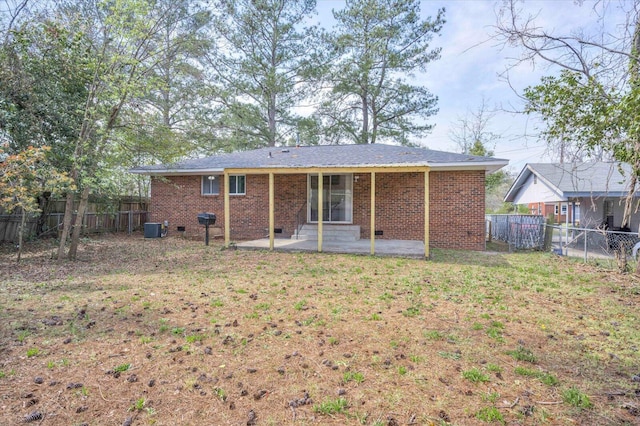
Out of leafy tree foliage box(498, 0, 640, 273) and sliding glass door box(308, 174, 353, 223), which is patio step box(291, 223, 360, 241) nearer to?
sliding glass door box(308, 174, 353, 223)

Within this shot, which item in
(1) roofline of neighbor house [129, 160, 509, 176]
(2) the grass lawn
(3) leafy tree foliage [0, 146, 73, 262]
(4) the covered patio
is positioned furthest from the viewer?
(4) the covered patio

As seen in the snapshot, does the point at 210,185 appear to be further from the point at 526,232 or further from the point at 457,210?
the point at 526,232

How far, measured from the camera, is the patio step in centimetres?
1162

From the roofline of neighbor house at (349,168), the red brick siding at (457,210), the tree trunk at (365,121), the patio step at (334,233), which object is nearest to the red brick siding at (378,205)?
the red brick siding at (457,210)

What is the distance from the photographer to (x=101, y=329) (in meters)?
3.86

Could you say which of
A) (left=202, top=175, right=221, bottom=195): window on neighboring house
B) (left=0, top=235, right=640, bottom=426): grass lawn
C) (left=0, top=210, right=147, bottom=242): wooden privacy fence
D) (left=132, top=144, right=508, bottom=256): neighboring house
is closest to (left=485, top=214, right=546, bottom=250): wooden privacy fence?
(left=132, top=144, right=508, bottom=256): neighboring house

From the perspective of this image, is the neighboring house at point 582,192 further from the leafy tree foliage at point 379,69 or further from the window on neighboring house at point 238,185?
the window on neighboring house at point 238,185

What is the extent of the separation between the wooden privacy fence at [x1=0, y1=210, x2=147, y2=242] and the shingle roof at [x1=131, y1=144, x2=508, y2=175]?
2452mm

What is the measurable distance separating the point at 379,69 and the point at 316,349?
774 inches

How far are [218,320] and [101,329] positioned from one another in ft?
4.25

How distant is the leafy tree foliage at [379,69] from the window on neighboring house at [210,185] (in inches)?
380

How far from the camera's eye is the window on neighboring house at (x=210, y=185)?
43.5ft

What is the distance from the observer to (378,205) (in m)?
11.8

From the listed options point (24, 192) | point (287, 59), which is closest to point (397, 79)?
point (287, 59)
